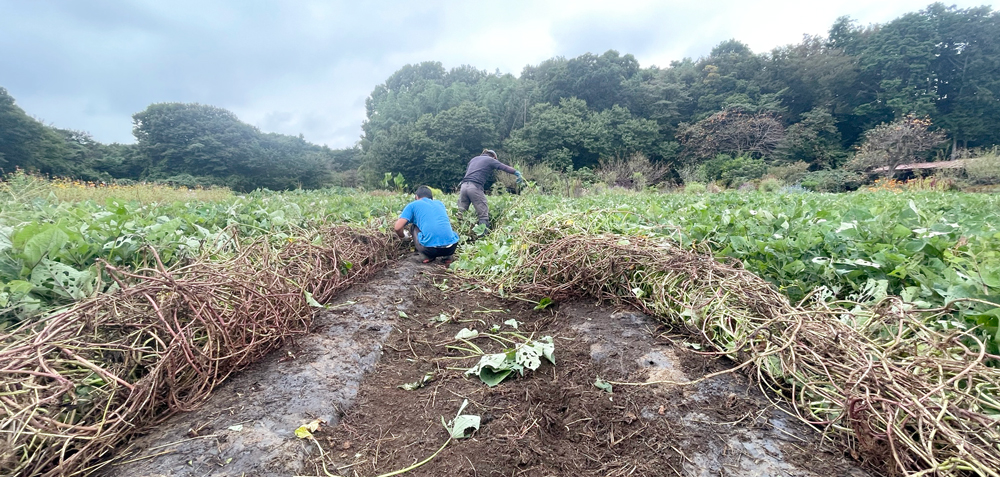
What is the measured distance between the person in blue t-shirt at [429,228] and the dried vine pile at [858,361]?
10.5ft

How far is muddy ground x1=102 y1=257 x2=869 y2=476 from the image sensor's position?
60.2 inches

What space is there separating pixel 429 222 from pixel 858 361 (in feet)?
15.5

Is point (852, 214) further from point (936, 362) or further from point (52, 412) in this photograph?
point (52, 412)

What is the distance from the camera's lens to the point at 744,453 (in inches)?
58.9

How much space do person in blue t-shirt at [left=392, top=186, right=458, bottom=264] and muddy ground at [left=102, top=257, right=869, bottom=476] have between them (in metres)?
2.75

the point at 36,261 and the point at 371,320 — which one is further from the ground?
the point at 36,261

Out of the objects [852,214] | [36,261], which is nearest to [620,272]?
→ [852,214]

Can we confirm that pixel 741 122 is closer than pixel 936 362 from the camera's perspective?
No

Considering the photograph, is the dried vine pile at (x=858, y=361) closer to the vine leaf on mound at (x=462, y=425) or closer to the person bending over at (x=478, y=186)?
the vine leaf on mound at (x=462, y=425)

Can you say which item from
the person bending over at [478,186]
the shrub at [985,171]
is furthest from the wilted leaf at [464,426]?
the shrub at [985,171]

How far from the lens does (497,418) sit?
6.34 feet

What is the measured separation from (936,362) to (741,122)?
3178cm

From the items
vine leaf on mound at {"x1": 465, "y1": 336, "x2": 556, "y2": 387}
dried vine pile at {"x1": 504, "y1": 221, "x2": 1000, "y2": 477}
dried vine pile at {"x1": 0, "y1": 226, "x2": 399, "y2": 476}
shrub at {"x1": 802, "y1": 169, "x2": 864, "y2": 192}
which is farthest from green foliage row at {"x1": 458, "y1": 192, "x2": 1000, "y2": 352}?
shrub at {"x1": 802, "y1": 169, "x2": 864, "y2": 192}

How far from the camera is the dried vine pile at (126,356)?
1.39 m
